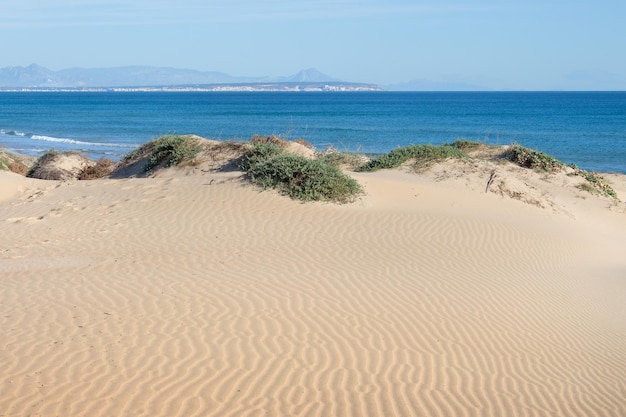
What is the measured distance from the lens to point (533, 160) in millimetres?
21688

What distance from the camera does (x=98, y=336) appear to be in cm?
→ 717

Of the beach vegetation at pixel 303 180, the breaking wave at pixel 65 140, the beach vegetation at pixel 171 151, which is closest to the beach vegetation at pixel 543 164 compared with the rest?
the beach vegetation at pixel 303 180

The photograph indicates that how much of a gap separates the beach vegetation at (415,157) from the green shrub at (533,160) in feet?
8.31

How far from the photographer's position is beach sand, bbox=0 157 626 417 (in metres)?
6.17

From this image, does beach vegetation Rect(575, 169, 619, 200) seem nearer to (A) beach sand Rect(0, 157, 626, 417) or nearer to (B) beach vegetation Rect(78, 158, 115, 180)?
(A) beach sand Rect(0, 157, 626, 417)

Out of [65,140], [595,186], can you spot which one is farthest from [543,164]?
[65,140]

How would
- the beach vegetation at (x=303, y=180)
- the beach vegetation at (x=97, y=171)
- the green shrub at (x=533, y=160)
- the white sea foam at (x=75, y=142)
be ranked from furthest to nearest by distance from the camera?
1. the white sea foam at (x=75, y=142)
2. the beach vegetation at (x=97, y=171)
3. the green shrub at (x=533, y=160)
4. the beach vegetation at (x=303, y=180)

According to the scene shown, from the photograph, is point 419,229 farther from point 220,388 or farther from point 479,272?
point 220,388

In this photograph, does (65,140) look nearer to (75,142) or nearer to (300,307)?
(75,142)

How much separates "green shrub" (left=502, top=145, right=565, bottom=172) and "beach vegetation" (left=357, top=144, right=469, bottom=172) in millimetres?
2534

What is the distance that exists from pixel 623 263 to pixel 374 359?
28.0ft

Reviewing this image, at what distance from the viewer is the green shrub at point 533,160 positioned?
848 inches

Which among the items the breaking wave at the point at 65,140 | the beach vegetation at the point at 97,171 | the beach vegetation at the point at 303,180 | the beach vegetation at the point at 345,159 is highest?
the beach vegetation at the point at 303,180

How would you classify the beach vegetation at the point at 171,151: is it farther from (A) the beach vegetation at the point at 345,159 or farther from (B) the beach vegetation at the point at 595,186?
(B) the beach vegetation at the point at 595,186
